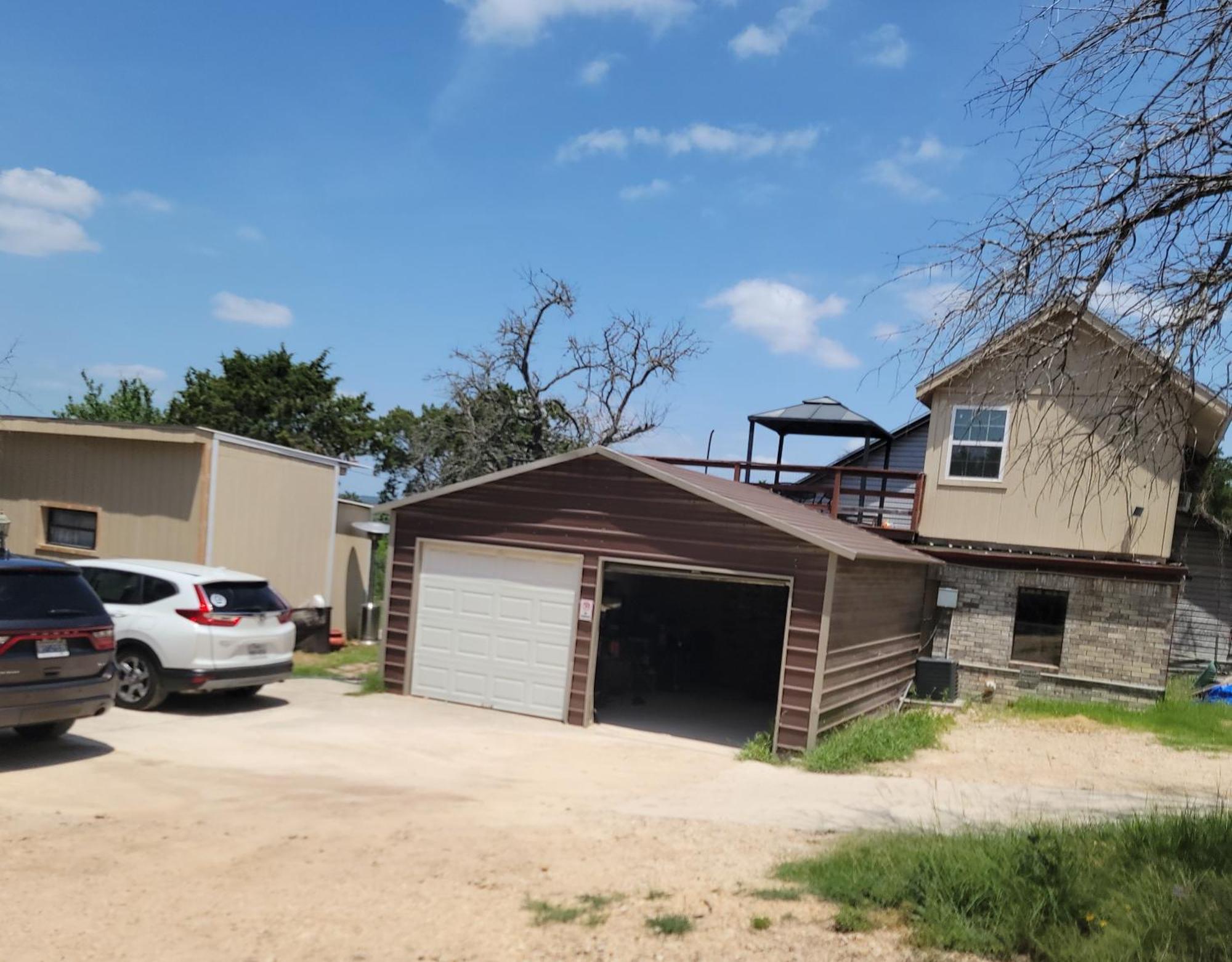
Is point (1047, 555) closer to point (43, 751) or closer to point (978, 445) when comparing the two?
point (978, 445)

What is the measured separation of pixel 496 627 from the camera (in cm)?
1409

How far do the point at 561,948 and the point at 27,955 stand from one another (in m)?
2.52

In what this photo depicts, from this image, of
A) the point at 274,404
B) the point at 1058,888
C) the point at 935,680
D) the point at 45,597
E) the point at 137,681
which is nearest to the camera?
the point at 1058,888

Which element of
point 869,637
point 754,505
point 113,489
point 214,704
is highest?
point 754,505

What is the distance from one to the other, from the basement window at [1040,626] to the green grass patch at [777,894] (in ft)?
41.9

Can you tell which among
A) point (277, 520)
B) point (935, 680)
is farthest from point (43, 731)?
point (935, 680)

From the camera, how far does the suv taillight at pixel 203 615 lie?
11.2 meters

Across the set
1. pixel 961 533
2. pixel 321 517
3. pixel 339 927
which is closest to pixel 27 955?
pixel 339 927

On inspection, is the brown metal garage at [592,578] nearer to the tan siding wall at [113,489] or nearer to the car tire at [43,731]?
the tan siding wall at [113,489]

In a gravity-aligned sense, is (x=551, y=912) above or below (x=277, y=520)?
below

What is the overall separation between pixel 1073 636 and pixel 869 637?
4.93 meters

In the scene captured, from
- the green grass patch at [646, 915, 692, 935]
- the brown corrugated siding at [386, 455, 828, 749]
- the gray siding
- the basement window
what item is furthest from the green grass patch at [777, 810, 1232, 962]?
the gray siding

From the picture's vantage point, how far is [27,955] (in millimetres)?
4789

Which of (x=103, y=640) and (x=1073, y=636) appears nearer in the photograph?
(x=103, y=640)
